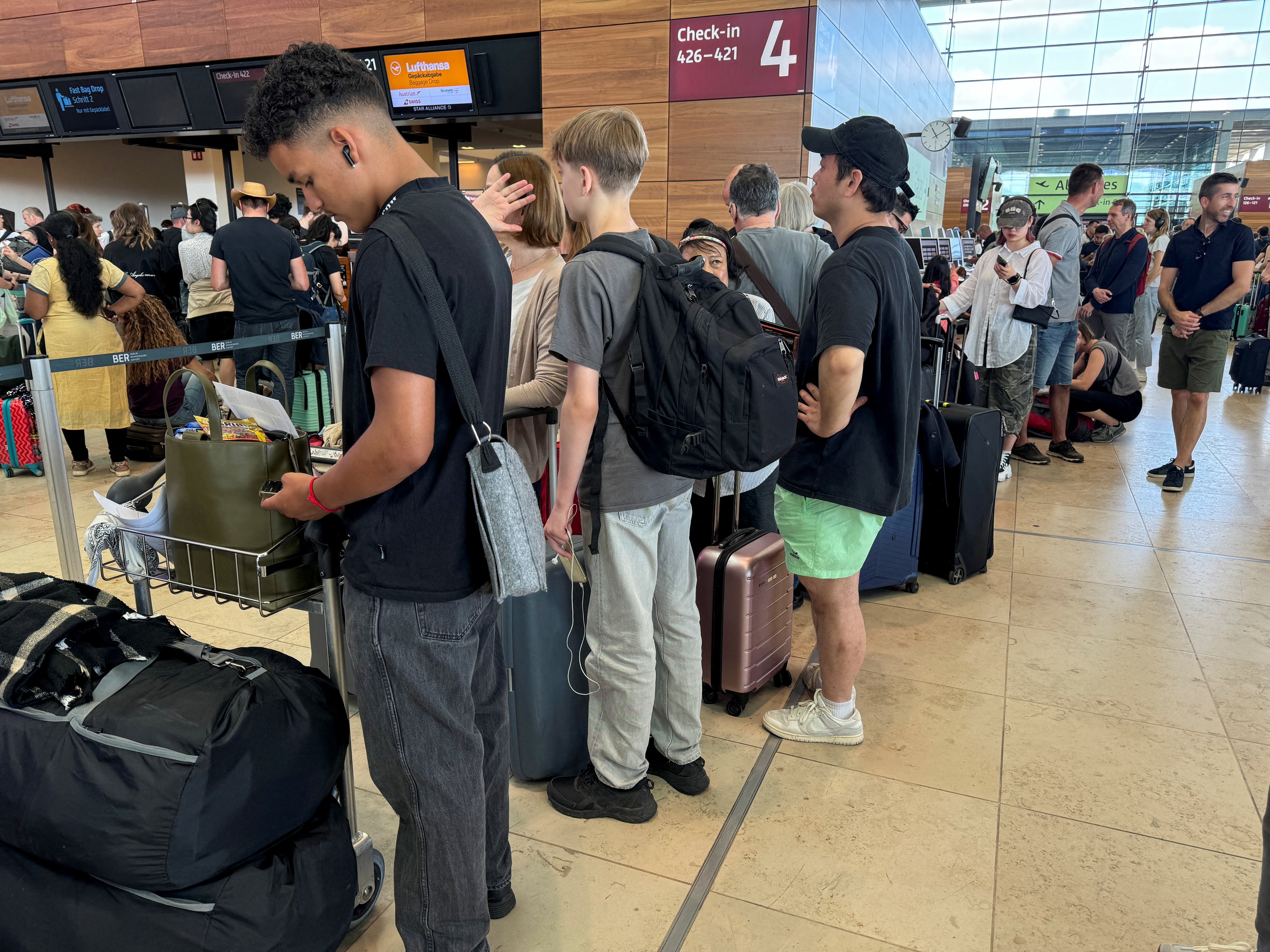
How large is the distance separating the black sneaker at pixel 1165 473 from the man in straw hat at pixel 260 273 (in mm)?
5195

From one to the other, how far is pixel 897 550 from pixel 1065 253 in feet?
9.78

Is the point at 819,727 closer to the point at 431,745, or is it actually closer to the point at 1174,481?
the point at 431,745

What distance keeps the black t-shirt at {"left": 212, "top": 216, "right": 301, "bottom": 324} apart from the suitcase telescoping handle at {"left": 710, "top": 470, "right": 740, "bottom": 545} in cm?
334

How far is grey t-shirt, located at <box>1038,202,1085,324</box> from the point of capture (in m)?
5.15

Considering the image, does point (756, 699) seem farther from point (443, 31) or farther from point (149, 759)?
point (443, 31)

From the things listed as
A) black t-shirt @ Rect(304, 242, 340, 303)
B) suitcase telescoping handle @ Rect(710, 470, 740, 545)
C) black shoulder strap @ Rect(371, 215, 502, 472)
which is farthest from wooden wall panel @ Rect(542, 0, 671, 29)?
black shoulder strap @ Rect(371, 215, 502, 472)

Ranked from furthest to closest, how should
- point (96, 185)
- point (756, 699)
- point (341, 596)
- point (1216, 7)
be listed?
point (1216, 7)
point (96, 185)
point (756, 699)
point (341, 596)

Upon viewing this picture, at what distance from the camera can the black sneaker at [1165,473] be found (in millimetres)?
4973

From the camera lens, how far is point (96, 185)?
12.7 metres

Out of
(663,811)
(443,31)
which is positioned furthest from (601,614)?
(443,31)

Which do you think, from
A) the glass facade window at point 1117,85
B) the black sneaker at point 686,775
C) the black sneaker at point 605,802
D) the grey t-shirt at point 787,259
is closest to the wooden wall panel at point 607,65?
the grey t-shirt at point 787,259

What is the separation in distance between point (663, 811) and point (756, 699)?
2.10ft

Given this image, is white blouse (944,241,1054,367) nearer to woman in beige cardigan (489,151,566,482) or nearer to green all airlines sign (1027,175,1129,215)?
woman in beige cardigan (489,151,566,482)

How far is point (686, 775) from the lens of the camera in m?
2.09
